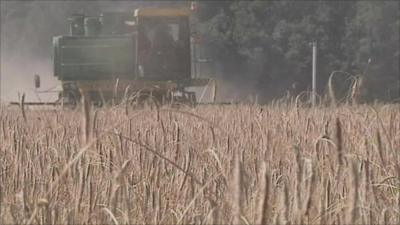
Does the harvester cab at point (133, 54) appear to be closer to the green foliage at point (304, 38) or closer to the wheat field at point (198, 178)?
the wheat field at point (198, 178)

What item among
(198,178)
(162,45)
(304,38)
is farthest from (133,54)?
(304,38)

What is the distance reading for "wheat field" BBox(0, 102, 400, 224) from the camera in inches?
78.3

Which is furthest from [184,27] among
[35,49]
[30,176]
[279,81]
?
[35,49]

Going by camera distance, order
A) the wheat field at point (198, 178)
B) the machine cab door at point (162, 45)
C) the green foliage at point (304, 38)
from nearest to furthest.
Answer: the wheat field at point (198, 178) < the machine cab door at point (162, 45) < the green foliage at point (304, 38)

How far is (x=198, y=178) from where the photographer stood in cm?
326

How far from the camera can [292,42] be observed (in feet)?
112

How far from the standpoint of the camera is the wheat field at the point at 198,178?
6.53ft

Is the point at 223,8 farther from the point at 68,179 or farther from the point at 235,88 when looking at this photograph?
the point at 68,179

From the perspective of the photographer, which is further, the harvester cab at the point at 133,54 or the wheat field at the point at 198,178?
the harvester cab at the point at 133,54

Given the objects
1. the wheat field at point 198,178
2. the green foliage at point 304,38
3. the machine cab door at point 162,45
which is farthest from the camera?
the green foliage at point 304,38

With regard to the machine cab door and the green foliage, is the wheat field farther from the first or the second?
the green foliage

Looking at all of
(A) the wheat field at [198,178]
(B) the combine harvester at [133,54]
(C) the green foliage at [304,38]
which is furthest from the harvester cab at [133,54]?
(C) the green foliage at [304,38]

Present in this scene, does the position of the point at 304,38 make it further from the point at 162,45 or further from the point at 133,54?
the point at 133,54

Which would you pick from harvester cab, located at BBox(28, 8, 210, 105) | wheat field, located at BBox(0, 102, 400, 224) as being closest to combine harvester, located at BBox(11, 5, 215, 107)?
harvester cab, located at BBox(28, 8, 210, 105)
